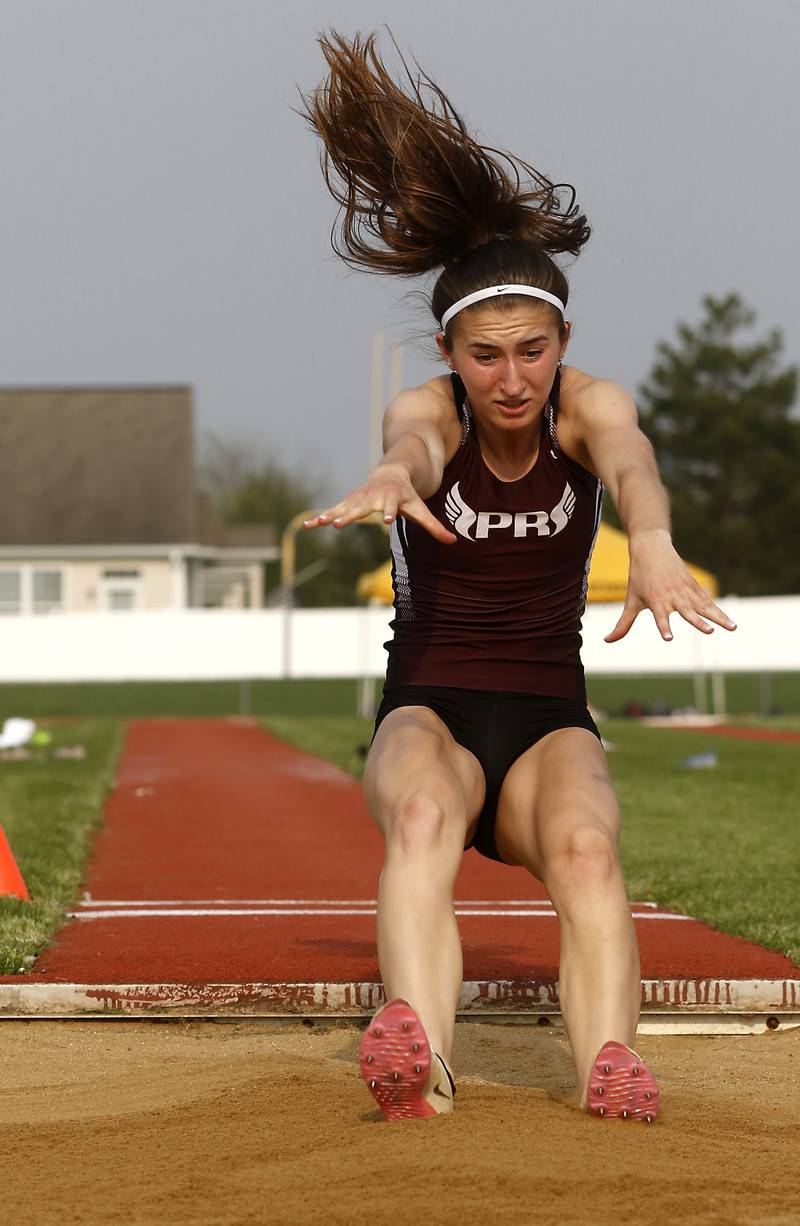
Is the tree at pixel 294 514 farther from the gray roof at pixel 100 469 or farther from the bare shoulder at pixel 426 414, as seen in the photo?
the bare shoulder at pixel 426 414

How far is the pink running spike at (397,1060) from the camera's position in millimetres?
3562

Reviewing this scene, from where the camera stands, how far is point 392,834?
3.93 metres

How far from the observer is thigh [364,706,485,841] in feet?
13.0

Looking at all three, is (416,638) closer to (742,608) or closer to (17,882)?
(17,882)

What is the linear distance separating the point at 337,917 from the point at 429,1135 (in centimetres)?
351

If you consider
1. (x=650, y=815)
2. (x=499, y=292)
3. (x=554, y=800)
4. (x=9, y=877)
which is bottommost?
(x=650, y=815)

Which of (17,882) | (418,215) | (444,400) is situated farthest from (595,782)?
(17,882)

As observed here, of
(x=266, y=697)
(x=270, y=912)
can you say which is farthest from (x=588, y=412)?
(x=266, y=697)

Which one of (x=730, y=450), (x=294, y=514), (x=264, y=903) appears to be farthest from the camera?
(x=294, y=514)

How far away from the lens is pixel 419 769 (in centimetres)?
400

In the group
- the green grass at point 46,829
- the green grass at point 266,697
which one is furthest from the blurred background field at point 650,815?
the green grass at point 266,697

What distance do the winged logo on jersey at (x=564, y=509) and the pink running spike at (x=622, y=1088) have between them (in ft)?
4.44

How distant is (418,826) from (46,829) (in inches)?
277

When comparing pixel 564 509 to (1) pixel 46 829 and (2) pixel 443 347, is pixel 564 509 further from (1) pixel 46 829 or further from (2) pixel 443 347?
(1) pixel 46 829
